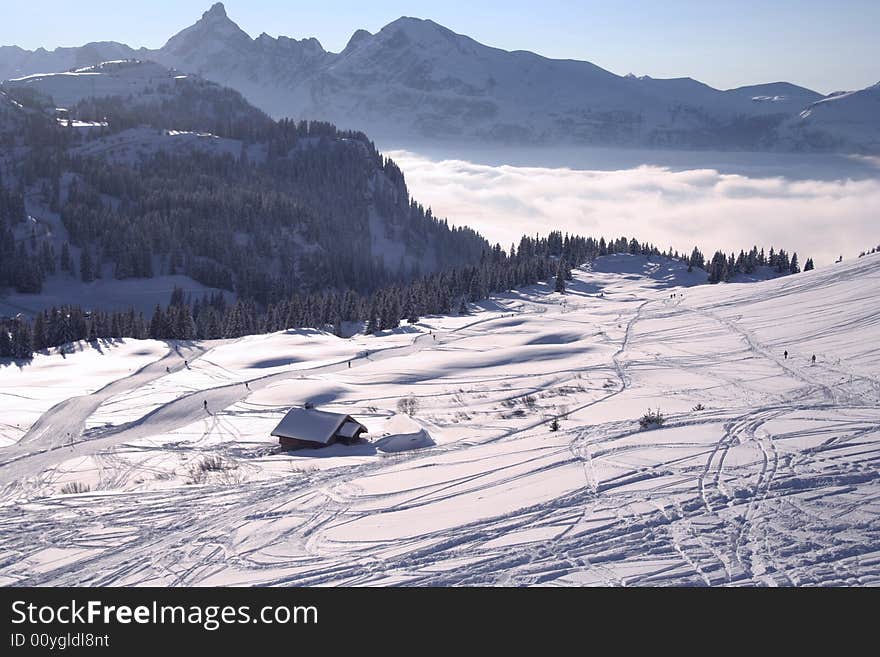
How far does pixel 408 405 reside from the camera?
52.8 metres

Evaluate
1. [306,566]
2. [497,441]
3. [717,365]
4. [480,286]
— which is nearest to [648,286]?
[480,286]

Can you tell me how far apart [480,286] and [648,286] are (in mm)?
37139

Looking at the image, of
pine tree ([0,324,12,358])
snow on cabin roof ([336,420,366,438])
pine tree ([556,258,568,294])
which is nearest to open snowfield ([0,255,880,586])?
snow on cabin roof ([336,420,366,438])

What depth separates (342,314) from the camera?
118m

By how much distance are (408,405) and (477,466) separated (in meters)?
22.8

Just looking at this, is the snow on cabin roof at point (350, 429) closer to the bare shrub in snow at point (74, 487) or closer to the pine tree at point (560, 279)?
the bare shrub in snow at point (74, 487)

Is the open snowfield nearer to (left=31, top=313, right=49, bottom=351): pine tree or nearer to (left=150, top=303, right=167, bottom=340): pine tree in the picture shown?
(left=31, top=313, right=49, bottom=351): pine tree

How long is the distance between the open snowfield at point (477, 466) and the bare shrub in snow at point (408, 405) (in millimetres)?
689

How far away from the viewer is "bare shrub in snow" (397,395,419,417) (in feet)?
168

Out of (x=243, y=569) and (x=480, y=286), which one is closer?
(x=243, y=569)

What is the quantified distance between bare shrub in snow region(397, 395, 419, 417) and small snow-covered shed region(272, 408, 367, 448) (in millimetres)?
6869

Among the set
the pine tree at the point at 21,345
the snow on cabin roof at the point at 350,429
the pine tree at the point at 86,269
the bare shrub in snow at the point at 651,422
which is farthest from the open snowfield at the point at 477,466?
the pine tree at the point at 86,269
